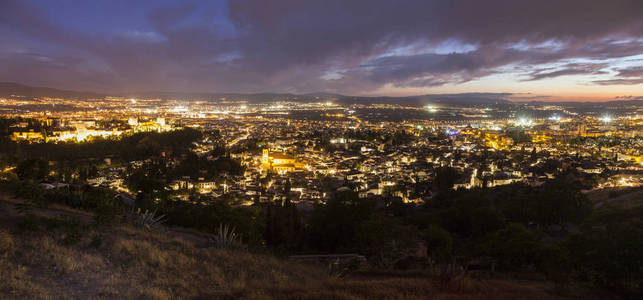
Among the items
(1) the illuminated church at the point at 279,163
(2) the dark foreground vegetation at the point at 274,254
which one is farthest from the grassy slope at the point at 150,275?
(1) the illuminated church at the point at 279,163

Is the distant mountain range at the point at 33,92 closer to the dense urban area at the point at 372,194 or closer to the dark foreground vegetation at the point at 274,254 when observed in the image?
the dense urban area at the point at 372,194

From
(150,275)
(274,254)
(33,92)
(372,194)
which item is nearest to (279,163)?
(372,194)

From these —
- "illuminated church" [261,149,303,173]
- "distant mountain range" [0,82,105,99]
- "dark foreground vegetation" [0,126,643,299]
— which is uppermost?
"distant mountain range" [0,82,105,99]

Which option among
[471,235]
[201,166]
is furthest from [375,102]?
[471,235]

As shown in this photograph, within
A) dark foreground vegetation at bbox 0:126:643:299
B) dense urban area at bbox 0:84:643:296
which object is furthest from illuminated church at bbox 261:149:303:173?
dark foreground vegetation at bbox 0:126:643:299

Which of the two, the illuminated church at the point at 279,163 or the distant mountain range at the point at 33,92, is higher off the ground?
the distant mountain range at the point at 33,92

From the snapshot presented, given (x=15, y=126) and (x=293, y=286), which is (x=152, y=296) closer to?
(x=293, y=286)

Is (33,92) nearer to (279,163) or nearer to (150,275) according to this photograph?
(279,163)

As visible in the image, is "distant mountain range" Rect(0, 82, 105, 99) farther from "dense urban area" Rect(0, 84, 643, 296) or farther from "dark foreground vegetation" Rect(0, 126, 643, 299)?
"dark foreground vegetation" Rect(0, 126, 643, 299)

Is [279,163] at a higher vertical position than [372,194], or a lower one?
higher
